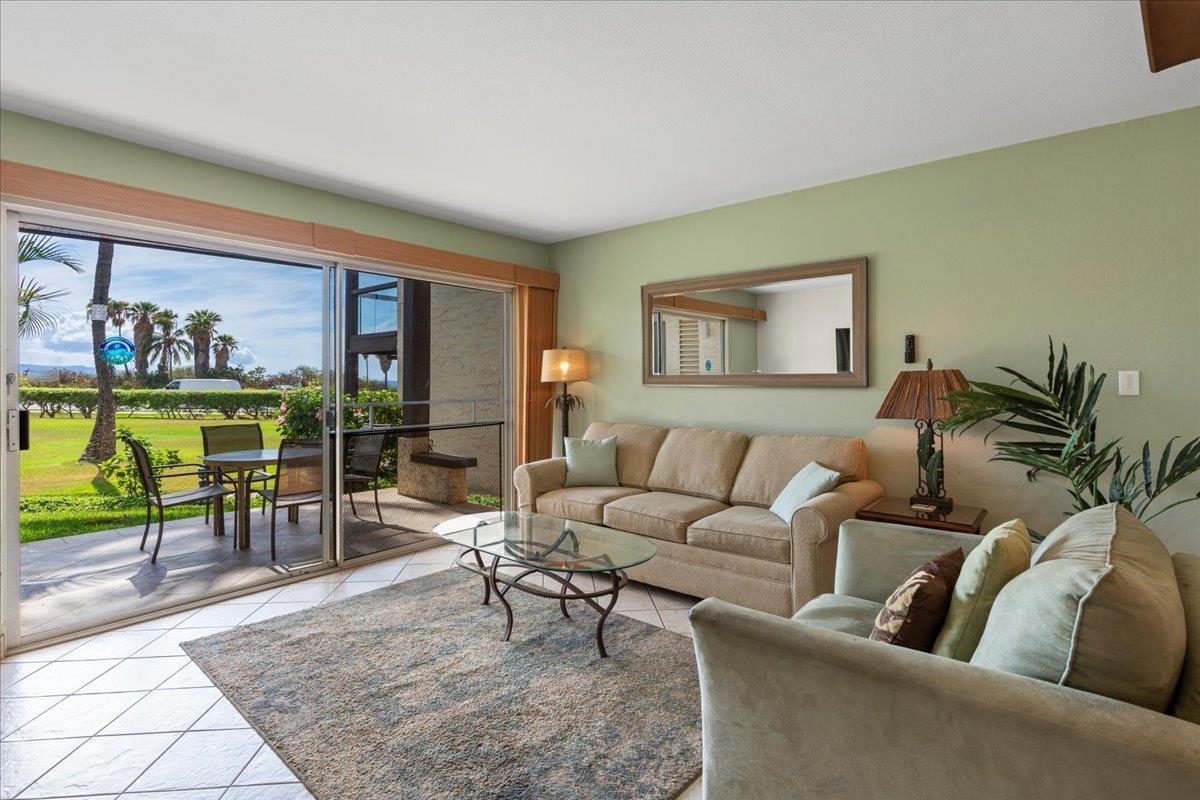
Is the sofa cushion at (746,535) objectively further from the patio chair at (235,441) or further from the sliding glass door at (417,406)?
the patio chair at (235,441)

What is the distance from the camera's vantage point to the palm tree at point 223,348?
3.46m

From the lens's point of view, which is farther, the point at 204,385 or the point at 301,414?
the point at 301,414

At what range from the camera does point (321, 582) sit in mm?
3758

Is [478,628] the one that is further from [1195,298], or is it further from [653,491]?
[1195,298]

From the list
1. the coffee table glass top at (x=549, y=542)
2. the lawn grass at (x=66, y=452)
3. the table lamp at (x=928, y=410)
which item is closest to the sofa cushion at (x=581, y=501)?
the coffee table glass top at (x=549, y=542)

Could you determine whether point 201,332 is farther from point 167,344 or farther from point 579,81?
point 579,81

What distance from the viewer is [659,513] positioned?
353cm

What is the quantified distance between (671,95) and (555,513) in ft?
8.53

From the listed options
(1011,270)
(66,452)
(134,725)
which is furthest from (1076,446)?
(66,452)

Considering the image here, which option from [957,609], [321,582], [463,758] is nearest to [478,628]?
[463,758]

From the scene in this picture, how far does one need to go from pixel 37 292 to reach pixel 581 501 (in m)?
3.01

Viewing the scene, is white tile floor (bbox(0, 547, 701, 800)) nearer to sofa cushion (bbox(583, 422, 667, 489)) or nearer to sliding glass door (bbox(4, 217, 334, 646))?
sliding glass door (bbox(4, 217, 334, 646))

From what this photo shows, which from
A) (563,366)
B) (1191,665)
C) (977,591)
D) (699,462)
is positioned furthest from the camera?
(563,366)

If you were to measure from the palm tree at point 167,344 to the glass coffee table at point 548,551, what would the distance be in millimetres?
1732
